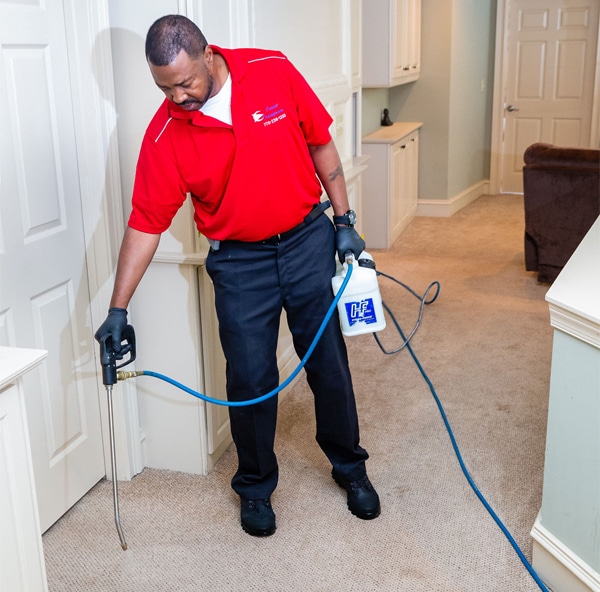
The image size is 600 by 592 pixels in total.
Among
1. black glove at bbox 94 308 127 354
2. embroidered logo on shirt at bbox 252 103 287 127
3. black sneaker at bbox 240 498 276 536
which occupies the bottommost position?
black sneaker at bbox 240 498 276 536

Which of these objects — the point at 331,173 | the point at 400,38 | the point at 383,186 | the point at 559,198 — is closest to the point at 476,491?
the point at 331,173

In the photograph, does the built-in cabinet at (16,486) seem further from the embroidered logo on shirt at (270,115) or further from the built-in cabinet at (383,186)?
the built-in cabinet at (383,186)

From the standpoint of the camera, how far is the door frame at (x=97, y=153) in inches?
87.9

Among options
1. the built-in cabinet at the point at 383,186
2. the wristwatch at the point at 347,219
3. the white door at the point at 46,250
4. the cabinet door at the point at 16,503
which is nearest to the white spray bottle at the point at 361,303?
the wristwatch at the point at 347,219

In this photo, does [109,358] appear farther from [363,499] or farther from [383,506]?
[383,506]

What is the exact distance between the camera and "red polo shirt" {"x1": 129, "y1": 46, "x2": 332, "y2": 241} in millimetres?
1959

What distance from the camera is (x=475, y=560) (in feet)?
7.13

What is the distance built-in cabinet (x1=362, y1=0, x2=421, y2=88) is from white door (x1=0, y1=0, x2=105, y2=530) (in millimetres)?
3412

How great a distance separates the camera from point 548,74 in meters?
7.26

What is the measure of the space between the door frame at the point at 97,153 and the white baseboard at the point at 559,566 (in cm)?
135

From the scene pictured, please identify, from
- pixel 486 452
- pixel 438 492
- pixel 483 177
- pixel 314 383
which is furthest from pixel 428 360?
pixel 483 177

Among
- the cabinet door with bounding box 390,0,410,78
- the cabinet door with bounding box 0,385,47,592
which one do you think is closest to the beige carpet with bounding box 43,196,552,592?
the cabinet door with bounding box 0,385,47,592

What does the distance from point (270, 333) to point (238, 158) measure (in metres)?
0.54

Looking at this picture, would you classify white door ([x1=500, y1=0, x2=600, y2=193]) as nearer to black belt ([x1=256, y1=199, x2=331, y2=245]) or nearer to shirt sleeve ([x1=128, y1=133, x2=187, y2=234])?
black belt ([x1=256, y1=199, x2=331, y2=245])
